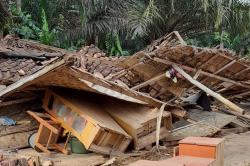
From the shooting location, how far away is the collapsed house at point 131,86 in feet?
27.9

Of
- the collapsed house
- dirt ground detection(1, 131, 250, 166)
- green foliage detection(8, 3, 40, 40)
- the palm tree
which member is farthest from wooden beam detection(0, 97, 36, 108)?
green foliage detection(8, 3, 40, 40)

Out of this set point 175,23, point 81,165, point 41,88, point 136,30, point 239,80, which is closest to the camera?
point 81,165

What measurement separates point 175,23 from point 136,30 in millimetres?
2009

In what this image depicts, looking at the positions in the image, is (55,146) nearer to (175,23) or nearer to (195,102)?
(195,102)

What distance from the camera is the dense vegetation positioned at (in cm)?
1744

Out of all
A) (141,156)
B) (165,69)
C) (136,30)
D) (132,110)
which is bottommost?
(141,156)

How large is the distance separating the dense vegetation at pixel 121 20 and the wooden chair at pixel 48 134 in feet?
27.0

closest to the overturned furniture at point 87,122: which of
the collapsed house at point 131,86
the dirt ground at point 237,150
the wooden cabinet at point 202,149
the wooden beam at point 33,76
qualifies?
the collapsed house at point 131,86

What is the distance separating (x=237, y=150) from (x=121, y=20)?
10.7 m

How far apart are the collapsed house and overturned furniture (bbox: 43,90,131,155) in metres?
0.02

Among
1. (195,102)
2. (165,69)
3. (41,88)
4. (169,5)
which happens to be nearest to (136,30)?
(169,5)

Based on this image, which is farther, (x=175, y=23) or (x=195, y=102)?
(x=175, y=23)

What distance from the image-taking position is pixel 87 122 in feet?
28.3

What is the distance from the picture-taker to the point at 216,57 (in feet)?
34.6
